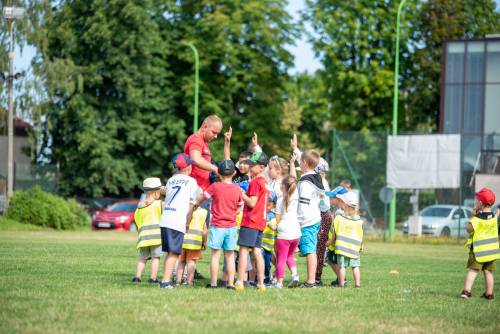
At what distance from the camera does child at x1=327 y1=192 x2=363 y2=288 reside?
1351 cm

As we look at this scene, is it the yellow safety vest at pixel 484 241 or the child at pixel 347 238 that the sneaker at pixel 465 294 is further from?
the child at pixel 347 238

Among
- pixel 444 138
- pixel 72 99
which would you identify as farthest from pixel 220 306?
pixel 72 99

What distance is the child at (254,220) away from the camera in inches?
485

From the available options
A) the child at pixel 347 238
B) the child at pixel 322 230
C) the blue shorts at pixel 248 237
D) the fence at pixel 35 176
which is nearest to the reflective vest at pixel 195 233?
the blue shorts at pixel 248 237

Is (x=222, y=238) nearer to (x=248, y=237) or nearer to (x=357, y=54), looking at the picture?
(x=248, y=237)

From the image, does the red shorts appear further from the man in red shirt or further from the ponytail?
the ponytail

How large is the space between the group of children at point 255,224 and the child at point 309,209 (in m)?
0.01

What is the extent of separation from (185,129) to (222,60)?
445 cm

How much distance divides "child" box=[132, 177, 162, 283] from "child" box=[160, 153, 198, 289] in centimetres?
114

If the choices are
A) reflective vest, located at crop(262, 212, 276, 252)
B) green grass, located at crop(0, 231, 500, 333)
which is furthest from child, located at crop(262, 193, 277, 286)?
green grass, located at crop(0, 231, 500, 333)

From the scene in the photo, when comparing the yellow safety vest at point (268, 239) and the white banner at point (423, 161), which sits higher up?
the white banner at point (423, 161)

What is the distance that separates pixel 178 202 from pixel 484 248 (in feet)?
14.2

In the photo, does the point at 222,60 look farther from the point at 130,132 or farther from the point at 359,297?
the point at 359,297

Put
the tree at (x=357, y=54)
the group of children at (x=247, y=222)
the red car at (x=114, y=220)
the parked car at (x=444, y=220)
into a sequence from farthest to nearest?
1. the tree at (x=357, y=54)
2. the red car at (x=114, y=220)
3. the parked car at (x=444, y=220)
4. the group of children at (x=247, y=222)
